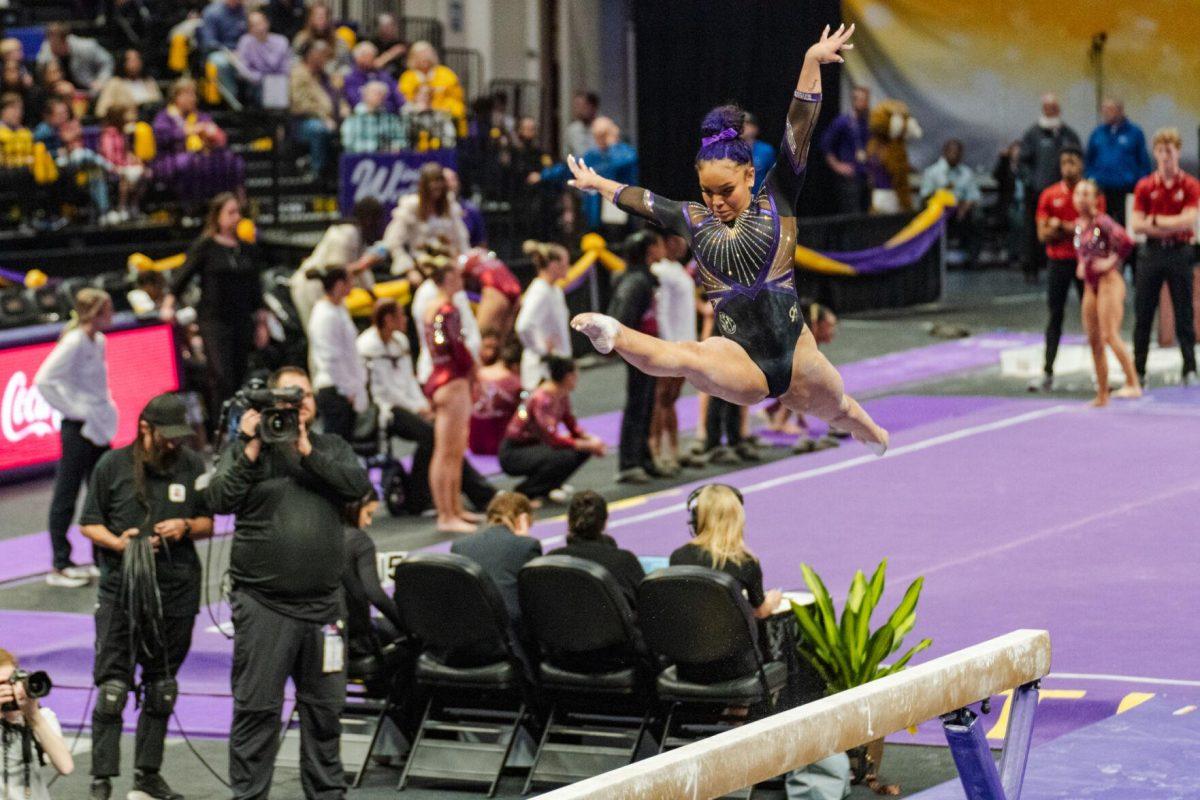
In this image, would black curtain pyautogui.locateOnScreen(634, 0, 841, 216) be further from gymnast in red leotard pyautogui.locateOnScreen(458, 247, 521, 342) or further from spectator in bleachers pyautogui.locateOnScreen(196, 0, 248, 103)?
gymnast in red leotard pyautogui.locateOnScreen(458, 247, 521, 342)

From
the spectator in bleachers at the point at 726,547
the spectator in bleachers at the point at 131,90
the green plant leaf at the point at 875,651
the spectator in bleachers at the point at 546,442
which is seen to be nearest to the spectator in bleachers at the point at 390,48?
the spectator in bleachers at the point at 131,90

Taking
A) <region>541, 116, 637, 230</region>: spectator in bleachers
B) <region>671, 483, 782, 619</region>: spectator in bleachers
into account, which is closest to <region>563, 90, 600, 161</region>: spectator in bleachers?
<region>541, 116, 637, 230</region>: spectator in bleachers

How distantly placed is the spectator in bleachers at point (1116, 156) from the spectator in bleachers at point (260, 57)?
25.7 feet

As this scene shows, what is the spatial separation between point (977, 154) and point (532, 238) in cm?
682

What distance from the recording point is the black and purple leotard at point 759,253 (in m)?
4.89

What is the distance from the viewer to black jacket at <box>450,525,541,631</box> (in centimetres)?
754

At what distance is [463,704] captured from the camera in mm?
7629

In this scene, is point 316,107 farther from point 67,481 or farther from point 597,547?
point 597,547

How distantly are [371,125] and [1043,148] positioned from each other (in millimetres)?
7049

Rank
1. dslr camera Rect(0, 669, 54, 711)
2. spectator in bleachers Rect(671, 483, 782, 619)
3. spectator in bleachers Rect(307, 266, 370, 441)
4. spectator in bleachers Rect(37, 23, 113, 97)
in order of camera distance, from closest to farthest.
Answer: dslr camera Rect(0, 669, 54, 711), spectator in bleachers Rect(671, 483, 782, 619), spectator in bleachers Rect(307, 266, 370, 441), spectator in bleachers Rect(37, 23, 113, 97)

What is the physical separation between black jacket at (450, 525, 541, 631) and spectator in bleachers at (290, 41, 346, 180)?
10.2 meters

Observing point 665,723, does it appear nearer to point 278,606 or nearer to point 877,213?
point 278,606

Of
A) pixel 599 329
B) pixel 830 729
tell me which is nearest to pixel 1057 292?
pixel 830 729

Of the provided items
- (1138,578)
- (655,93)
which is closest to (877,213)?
(655,93)
